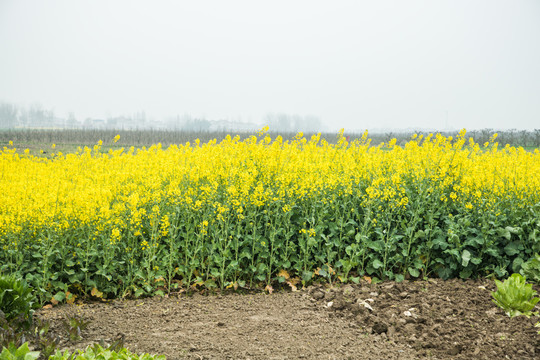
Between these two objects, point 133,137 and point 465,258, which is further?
point 133,137

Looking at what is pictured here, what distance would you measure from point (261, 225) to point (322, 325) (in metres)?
1.69

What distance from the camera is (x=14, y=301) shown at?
3.62 metres

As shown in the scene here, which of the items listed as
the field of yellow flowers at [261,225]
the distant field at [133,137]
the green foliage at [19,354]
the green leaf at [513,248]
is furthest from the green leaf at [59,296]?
the distant field at [133,137]

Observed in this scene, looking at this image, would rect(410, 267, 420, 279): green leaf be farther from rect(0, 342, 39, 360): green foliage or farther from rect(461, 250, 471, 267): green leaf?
rect(0, 342, 39, 360): green foliage

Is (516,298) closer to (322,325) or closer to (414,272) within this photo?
(414,272)

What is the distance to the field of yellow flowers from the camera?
4930 millimetres

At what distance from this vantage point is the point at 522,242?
209 inches

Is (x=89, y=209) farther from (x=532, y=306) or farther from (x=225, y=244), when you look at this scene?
(x=532, y=306)

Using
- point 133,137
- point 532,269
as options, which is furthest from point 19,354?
point 133,137

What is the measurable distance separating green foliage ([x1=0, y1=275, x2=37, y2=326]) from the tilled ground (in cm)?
31

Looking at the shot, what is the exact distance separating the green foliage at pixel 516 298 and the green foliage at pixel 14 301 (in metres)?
4.40

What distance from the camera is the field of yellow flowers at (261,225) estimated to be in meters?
4.93

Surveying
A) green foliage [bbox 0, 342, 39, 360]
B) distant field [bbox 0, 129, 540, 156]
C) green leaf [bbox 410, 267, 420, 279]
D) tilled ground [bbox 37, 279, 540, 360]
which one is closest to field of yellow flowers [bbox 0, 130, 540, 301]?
green leaf [bbox 410, 267, 420, 279]

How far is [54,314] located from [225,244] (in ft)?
6.32
